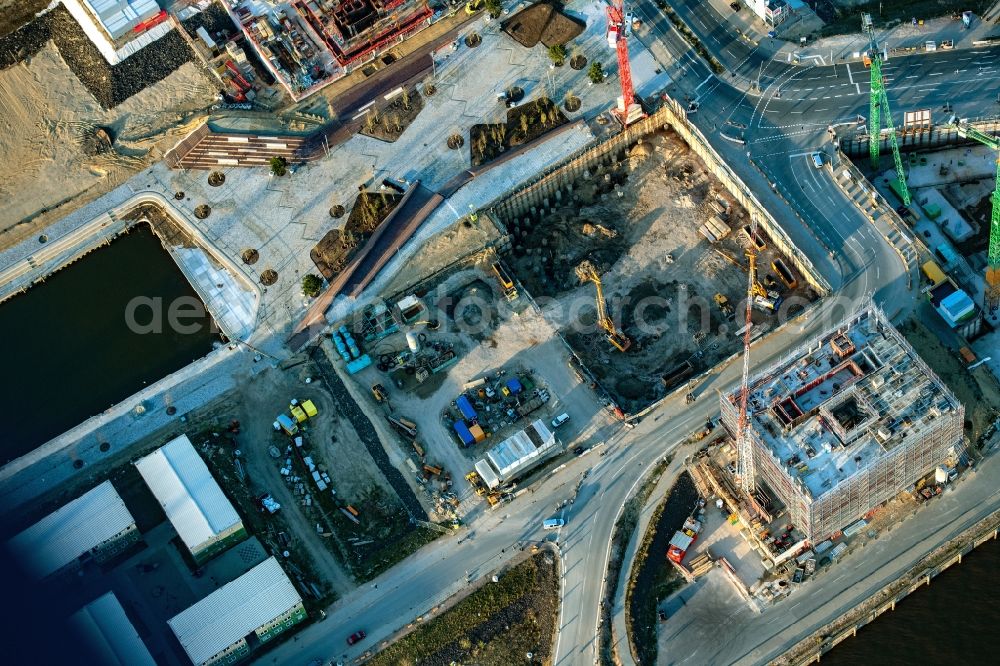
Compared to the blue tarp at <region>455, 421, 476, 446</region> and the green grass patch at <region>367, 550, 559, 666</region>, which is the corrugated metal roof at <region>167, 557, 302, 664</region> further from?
the blue tarp at <region>455, 421, 476, 446</region>

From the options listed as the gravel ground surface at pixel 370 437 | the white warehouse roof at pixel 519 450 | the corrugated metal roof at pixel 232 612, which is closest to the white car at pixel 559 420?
the white warehouse roof at pixel 519 450

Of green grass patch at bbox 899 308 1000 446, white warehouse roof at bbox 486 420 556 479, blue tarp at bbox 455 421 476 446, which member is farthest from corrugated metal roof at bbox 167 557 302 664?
green grass patch at bbox 899 308 1000 446

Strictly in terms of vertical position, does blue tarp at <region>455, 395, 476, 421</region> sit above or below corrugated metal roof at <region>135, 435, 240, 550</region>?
below

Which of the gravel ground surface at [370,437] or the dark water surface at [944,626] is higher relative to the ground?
the gravel ground surface at [370,437]

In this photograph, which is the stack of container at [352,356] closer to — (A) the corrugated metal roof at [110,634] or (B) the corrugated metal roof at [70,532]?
(B) the corrugated metal roof at [70,532]

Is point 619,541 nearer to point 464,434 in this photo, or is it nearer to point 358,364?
point 464,434

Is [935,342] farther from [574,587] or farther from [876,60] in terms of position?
[574,587]

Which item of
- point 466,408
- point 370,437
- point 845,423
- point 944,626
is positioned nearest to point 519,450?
point 466,408
